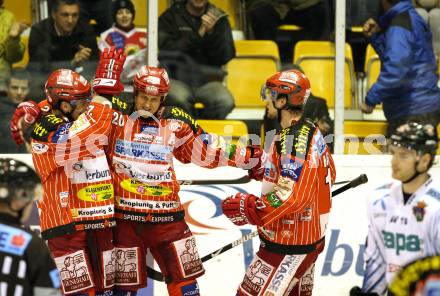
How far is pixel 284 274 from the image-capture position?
19.0 ft

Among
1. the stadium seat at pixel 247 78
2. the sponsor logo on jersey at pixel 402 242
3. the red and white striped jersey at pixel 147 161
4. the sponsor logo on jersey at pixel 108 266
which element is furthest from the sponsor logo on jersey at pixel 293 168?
the stadium seat at pixel 247 78

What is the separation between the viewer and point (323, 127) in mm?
7645

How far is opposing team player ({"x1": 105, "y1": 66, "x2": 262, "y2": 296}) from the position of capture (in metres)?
6.17

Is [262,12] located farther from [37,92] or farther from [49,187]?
[49,187]

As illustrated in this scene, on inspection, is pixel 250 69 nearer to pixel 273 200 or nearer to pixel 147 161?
pixel 147 161

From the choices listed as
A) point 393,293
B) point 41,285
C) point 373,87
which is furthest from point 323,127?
point 41,285

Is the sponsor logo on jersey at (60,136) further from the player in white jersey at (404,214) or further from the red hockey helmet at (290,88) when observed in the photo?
the player in white jersey at (404,214)

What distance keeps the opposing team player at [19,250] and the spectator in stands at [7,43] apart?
341 cm

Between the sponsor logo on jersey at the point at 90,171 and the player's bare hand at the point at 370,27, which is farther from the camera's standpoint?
the player's bare hand at the point at 370,27

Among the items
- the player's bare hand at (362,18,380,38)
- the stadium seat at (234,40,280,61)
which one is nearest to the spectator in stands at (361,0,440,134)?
the player's bare hand at (362,18,380,38)

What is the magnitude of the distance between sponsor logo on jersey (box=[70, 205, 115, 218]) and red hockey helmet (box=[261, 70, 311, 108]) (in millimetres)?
1159

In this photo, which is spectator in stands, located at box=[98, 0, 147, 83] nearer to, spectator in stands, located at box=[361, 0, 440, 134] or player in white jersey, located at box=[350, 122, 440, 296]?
spectator in stands, located at box=[361, 0, 440, 134]

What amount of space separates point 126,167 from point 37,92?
1.52 meters

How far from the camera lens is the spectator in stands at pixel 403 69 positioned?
24.9 feet
